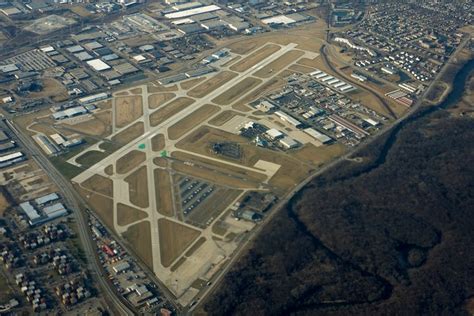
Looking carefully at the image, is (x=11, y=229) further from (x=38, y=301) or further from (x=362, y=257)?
(x=362, y=257)

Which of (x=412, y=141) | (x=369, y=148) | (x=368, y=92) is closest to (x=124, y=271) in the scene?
(x=369, y=148)

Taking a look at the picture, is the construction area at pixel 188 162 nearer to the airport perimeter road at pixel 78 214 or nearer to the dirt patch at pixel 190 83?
the dirt patch at pixel 190 83

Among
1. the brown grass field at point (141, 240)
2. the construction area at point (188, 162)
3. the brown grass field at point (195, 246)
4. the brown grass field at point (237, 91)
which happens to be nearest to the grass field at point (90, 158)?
the construction area at point (188, 162)

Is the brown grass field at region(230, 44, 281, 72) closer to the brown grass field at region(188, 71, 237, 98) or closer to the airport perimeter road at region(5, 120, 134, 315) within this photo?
the brown grass field at region(188, 71, 237, 98)

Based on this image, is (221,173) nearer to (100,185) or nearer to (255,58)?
(100,185)

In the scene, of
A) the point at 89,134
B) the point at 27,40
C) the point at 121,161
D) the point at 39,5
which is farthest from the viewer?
the point at 39,5

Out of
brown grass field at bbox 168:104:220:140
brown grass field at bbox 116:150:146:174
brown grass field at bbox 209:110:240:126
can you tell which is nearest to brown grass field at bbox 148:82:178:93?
brown grass field at bbox 168:104:220:140
